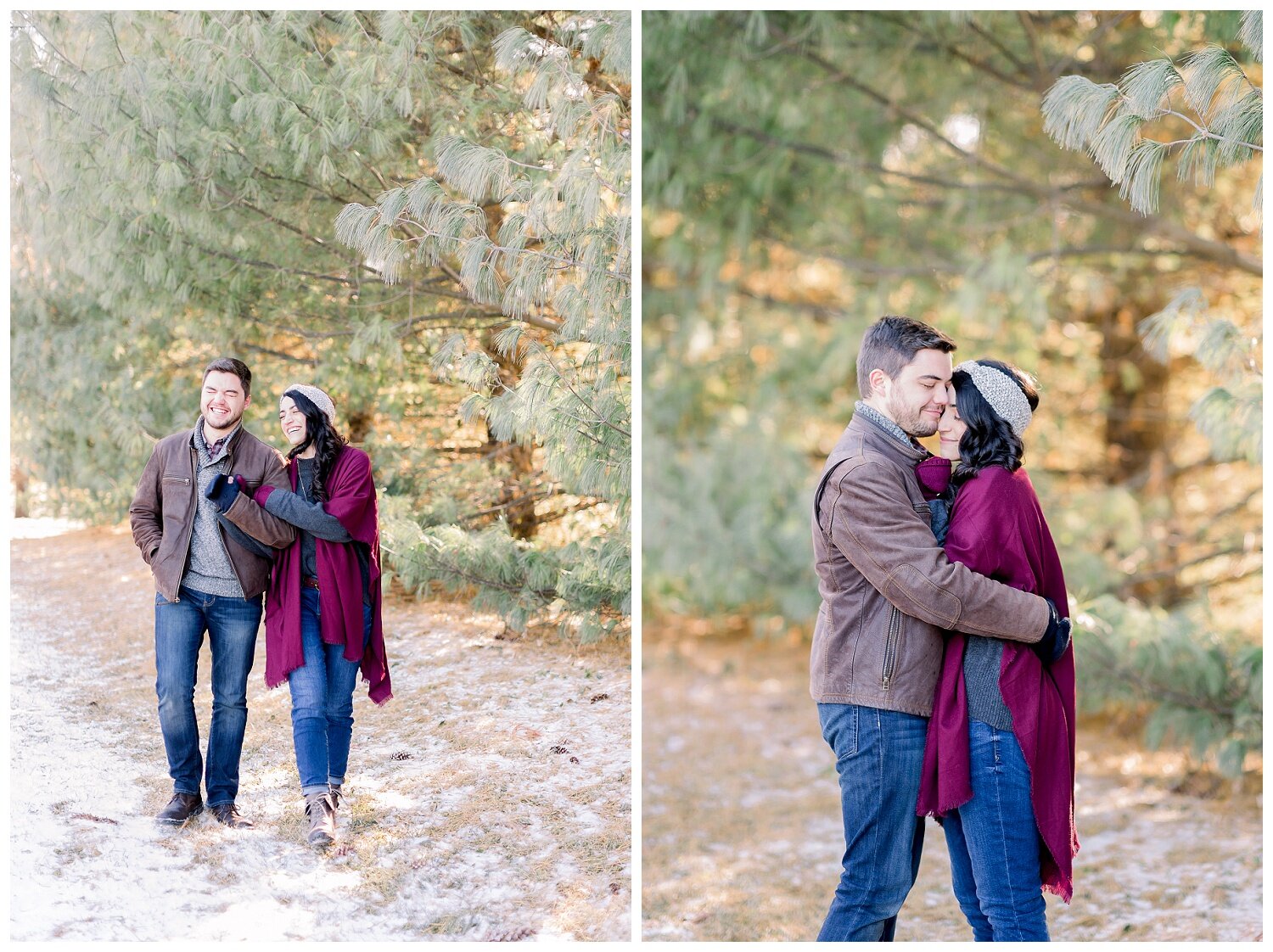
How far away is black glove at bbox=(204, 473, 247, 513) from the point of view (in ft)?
7.79

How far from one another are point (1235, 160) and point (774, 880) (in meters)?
2.69

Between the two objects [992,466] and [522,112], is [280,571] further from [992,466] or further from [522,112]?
[992,466]

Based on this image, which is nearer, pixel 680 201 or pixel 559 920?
pixel 559 920

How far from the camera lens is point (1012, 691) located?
1.94m

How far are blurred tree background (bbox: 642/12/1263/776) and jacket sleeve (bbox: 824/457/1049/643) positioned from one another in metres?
1.60

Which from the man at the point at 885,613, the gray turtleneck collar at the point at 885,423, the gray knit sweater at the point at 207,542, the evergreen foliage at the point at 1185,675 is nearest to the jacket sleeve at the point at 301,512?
the gray knit sweater at the point at 207,542

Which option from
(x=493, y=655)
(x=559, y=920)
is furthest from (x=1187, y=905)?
(x=493, y=655)

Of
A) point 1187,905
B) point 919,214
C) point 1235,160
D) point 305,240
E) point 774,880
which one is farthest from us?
point 919,214

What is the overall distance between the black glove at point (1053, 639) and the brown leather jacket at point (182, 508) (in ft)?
5.20

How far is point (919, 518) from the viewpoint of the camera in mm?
1958

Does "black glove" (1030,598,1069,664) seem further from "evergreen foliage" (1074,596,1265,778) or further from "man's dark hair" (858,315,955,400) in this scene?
"evergreen foliage" (1074,596,1265,778)

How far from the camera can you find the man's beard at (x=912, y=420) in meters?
2.04

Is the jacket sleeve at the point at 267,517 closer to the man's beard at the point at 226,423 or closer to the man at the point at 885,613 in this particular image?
the man's beard at the point at 226,423

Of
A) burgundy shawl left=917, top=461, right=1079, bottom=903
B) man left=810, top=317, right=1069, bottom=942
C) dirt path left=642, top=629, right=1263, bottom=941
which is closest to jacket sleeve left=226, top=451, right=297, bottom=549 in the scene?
man left=810, top=317, right=1069, bottom=942
